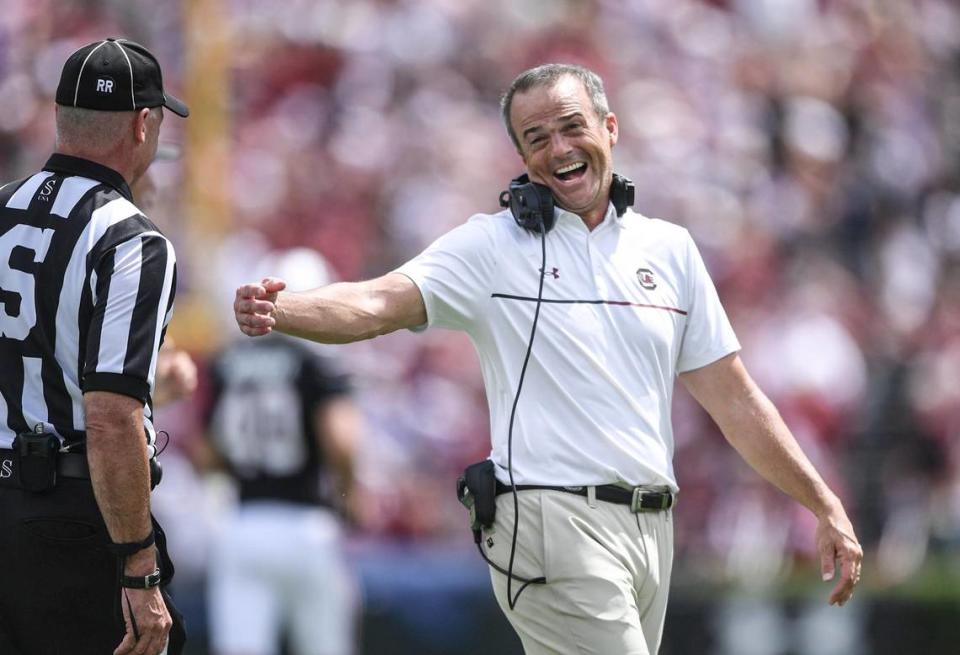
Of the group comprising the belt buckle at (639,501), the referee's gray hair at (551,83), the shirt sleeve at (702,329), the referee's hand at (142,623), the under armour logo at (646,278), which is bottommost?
the referee's hand at (142,623)

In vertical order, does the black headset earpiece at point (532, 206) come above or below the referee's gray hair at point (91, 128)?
below

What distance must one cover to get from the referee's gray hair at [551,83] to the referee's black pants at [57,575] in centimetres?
178

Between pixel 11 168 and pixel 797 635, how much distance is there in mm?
7237

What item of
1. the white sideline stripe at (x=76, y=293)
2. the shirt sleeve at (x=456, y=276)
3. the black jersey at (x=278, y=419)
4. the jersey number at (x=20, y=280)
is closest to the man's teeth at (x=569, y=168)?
the shirt sleeve at (x=456, y=276)

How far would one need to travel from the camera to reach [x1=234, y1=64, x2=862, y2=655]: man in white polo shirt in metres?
4.84

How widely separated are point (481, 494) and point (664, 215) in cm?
853

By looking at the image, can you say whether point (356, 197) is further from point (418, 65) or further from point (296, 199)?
point (418, 65)

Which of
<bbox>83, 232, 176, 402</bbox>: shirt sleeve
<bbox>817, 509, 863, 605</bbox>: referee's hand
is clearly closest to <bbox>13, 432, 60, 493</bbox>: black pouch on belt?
<bbox>83, 232, 176, 402</bbox>: shirt sleeve

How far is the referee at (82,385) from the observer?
4.29m

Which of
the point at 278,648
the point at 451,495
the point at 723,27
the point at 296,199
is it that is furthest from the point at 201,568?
the point at 723,27

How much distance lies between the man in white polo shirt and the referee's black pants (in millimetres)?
840

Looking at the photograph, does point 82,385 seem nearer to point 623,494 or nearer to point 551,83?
point 623,494

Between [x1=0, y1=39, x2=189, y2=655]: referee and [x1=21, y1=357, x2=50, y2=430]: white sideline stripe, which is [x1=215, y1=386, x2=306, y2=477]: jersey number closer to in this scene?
[x1=0, y1=39, x2=189, y2=655]: referee

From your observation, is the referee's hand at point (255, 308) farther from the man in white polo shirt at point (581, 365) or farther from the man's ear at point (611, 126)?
the man's ear at point (611, 126)
